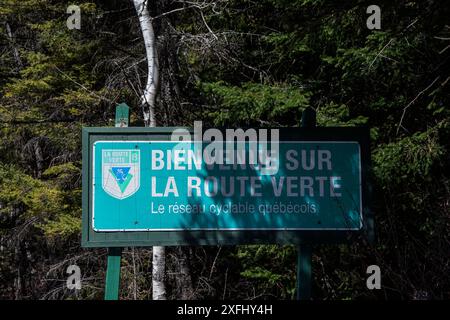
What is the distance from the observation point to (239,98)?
8.80m

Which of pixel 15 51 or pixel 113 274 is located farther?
pixel 15 51

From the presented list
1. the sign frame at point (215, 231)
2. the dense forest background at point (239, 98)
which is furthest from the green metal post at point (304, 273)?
the dense forest background at point (239, 98)

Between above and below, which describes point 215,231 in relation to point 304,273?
above

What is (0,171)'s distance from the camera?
12125 millimetres

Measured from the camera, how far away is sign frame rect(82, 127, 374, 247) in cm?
589

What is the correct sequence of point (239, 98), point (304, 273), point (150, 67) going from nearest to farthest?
point (304, 273) < point (239, 98) < point (150, 67)

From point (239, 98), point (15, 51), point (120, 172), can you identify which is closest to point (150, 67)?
point (239, 98)

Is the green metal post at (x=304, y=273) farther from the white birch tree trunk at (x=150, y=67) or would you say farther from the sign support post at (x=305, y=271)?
the white birch tree trunk at (x=150, y=67)

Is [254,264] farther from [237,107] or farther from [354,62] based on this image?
[354,62]

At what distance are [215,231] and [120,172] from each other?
1085 mm

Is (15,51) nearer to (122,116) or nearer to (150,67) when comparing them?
(150,67)

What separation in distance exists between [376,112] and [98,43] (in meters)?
5.25

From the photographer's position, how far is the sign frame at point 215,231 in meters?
5.89
